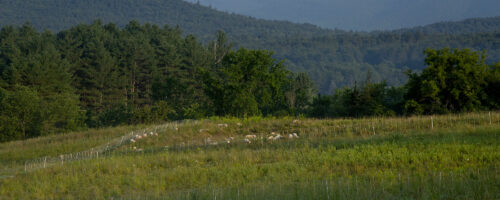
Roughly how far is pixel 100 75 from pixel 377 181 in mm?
70052

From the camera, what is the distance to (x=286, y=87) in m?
82.2

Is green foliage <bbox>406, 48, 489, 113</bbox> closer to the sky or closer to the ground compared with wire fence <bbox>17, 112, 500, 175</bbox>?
closer to the sky

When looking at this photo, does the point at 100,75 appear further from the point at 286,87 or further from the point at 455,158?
the point at 455,158

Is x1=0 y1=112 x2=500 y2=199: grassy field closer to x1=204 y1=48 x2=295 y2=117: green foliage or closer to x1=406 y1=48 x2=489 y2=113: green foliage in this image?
x1=406 y1=48 x2=489 y2=113: green foliage

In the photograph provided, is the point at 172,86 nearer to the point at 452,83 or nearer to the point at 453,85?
the point at 452,83

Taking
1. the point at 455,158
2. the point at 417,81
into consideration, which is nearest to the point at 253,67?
the point at 417,81

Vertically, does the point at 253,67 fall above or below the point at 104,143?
above

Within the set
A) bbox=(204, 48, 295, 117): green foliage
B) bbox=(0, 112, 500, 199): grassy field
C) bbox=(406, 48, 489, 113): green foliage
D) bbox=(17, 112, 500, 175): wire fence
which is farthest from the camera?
bbox=(204, 48, 295, 117): green foliage

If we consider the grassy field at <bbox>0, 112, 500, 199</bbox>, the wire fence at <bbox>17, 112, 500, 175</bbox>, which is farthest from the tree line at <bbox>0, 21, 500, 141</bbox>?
the grassy field at <bbox>0, 112, 500, 199</bbox>

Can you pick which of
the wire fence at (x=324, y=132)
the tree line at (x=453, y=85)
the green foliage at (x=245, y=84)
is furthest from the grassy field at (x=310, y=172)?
the green foliage at (x=245, y=84)

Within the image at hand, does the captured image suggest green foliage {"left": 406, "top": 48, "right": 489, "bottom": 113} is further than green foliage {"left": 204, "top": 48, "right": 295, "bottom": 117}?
No

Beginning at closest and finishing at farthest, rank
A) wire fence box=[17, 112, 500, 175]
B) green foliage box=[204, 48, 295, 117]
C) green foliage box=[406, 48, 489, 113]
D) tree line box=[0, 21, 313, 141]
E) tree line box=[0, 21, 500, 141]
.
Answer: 1. wire fence box=[17, 112, 500, 175]
2. green foliage box=[406, 48, 489, 113]
3. tree line box=[0, 21, 500, 141]
4. green foliage box=[204, 48, 295, 117]
5. tree line box=[0, 21, 313, 141]

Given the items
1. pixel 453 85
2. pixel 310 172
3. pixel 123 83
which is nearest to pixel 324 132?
pixel 310 172

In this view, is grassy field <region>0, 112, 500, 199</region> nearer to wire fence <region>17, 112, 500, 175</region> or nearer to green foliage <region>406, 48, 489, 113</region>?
wire fence <region>17, 112, 500, 175</region>
